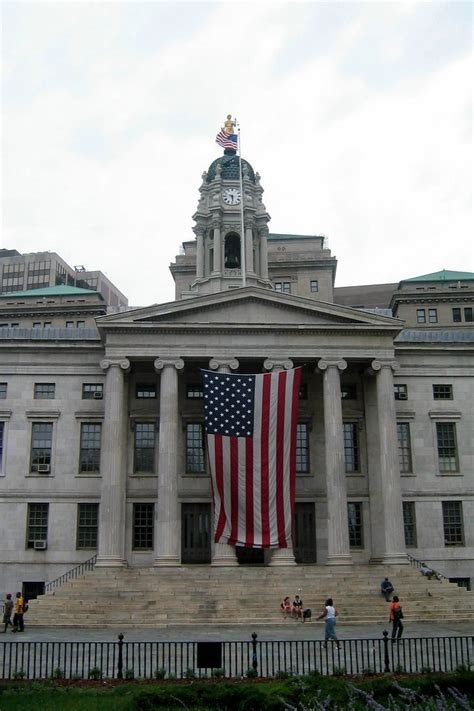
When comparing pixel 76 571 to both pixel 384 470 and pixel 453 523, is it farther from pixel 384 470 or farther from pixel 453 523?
pixel 453 523

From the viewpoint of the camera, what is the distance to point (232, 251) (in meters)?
58.3

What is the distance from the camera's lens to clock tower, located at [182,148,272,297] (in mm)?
56094

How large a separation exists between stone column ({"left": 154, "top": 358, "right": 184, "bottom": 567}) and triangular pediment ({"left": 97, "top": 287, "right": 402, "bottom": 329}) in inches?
99.9

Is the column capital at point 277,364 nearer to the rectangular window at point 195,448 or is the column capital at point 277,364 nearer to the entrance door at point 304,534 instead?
the rectangular window at point 195,448

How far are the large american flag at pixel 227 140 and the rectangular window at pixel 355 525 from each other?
999 inches

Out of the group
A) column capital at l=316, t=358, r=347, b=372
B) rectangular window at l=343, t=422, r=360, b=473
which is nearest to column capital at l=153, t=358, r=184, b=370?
column capital at l=316, t=358, r=347, b=372

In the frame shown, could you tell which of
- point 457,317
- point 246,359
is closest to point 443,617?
point 246,359

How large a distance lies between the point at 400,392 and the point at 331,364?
653 cm

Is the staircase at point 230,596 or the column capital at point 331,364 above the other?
the column capital at point 331,364

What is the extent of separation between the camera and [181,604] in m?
35.5

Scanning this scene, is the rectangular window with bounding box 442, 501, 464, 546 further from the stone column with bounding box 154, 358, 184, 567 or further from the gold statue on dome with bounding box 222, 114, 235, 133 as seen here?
the gold statue on dome with bounding box 222, 114, 235, 133

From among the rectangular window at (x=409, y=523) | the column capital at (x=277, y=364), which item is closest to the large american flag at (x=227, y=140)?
the column capital at (x=277, y=364)

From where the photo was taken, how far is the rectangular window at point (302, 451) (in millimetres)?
46531

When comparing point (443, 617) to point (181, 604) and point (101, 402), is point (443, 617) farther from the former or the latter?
point (101, 402)
